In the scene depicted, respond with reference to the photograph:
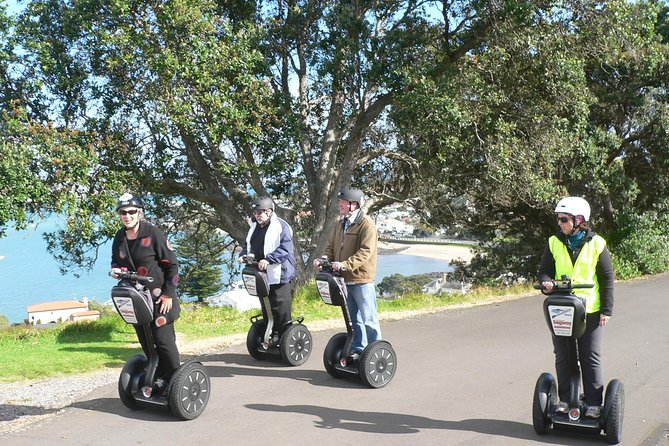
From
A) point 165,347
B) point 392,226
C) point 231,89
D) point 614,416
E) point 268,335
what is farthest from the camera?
point 392,226

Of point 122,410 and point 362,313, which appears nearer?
point 122,410

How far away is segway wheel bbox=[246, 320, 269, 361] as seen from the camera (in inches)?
317

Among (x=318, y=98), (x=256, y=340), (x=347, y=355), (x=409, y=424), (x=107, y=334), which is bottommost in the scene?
(x=409, y=424)

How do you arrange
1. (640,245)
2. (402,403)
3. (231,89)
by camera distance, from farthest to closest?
1. (640,245)
2. (231,89)
3. (402,403)

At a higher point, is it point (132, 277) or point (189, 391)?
point (132, 277)

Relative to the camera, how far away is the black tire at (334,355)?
7172mm

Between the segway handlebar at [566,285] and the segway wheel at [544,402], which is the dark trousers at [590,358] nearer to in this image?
the segway wheel at [544,402]

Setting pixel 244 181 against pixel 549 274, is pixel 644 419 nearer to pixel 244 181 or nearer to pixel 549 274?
pixel 549 274

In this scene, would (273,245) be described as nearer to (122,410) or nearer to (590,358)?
(122,410)

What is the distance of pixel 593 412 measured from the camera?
534cm

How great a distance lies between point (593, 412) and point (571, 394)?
7.9 inches

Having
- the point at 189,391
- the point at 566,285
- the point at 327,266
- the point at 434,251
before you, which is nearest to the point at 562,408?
the point at 566,285

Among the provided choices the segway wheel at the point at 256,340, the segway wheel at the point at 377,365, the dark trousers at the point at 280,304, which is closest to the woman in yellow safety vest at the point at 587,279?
the segway wheel at the point at 377,365

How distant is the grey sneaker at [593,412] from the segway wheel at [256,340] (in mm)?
3795
